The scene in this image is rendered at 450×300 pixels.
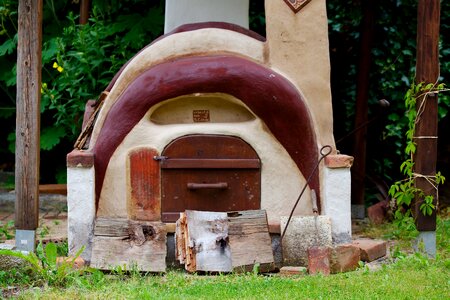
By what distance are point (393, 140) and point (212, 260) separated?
4189mm

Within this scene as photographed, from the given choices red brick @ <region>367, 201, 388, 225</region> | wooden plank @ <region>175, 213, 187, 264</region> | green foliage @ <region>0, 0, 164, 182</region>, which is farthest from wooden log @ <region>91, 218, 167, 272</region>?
red brick @ <region>367, 201, 388, 225</region>

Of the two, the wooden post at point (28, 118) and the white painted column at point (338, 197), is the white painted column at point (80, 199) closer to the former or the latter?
the wooden post at point (28, 118)

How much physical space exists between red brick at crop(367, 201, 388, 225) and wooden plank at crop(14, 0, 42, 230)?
3894mm

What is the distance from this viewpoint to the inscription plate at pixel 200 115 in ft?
19.8

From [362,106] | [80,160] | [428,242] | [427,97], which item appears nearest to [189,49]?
[80,160]

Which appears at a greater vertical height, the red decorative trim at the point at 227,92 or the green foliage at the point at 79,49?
the green foliage at the point at 79,49

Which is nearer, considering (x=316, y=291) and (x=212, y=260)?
(x=316, y=291)

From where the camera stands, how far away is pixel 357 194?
8812 mm

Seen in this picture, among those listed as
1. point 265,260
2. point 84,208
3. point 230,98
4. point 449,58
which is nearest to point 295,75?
point 230,98

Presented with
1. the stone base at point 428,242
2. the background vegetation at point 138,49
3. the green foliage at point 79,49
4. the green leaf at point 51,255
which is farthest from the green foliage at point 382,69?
the green leaf at point 51,255

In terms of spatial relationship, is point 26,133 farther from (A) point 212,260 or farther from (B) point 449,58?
(B) point 449,58

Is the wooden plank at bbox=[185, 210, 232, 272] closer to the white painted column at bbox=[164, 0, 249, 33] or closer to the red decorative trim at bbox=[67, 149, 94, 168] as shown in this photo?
the red decorative trim at bbox=[67, 149, 94, 168]

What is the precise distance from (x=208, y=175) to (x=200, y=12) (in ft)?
4.68

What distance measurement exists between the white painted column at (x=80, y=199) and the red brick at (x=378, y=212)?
12.0 feet
